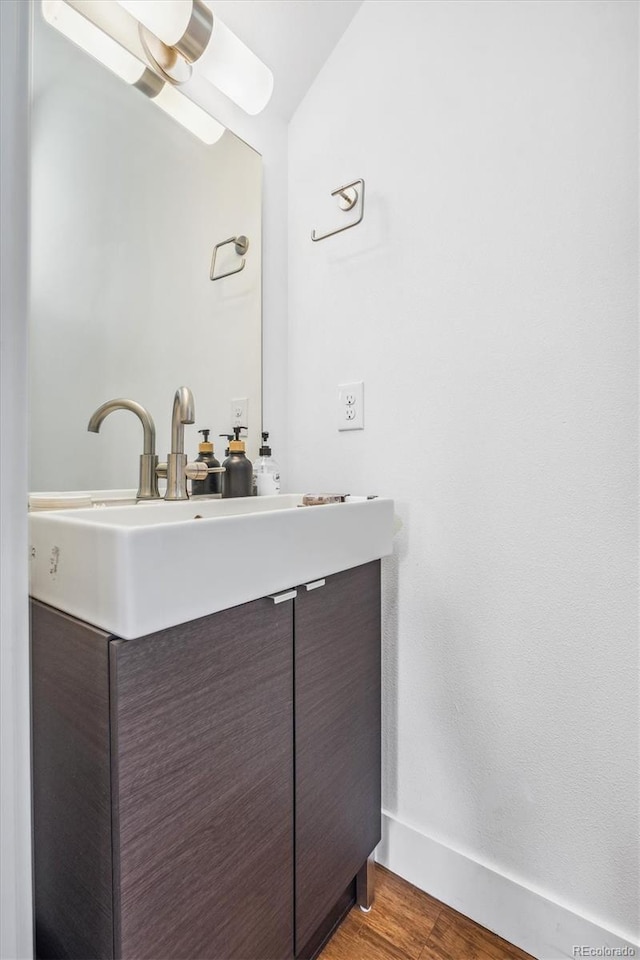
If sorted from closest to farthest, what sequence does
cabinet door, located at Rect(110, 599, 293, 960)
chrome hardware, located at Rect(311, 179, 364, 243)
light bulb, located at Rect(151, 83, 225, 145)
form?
cabinet door, located at Rect(110, 599, 293, 960), light bulb, located at Rect(151, 83, 225, 145), chrome hardware, located at Rect(311, 179, 364, 243)

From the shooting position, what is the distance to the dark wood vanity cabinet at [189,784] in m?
0.54

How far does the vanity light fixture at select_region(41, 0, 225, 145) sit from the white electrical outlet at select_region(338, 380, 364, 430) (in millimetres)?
726

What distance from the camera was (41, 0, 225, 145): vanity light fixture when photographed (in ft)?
2.98

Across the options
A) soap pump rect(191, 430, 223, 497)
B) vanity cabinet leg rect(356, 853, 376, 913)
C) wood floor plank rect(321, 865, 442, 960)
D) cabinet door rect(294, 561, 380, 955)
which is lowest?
wood floor plank rect(321, 865, 442, 960)

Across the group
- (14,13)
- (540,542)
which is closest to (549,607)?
(540,542)

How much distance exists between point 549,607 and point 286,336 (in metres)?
0.99

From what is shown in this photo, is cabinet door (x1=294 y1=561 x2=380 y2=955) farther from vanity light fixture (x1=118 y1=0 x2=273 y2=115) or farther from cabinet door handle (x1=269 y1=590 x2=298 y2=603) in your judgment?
vanity light fixture (x1=118 y1=0 x2=273 y2=115)

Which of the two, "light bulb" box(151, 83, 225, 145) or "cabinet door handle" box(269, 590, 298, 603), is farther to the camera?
"light bulb" box(151, 83, 225, 145)

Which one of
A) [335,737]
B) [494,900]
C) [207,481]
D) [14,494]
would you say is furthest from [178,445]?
[494,900]

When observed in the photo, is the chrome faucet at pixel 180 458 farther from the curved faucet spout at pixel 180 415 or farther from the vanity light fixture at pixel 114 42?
the vanity light fixture at pixel 114 42

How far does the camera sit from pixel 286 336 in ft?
4.56

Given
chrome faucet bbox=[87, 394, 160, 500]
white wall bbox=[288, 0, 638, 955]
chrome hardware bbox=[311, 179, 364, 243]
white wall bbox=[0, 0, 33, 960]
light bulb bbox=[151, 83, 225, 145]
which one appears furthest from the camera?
chrome hardware bbox=[311, 179, 364, 243]

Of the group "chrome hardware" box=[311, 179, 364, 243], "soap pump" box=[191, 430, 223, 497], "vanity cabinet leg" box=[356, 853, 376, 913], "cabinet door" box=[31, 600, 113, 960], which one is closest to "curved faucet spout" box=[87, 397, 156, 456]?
"soap pump" box=[191, 430, 223, 497]

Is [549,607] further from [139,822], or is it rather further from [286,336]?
[286,336]
